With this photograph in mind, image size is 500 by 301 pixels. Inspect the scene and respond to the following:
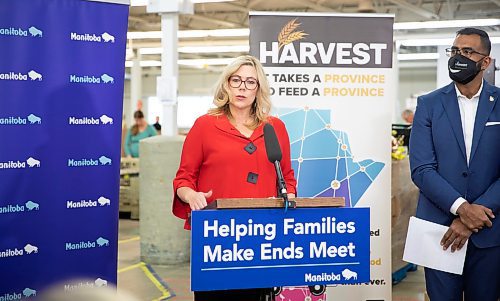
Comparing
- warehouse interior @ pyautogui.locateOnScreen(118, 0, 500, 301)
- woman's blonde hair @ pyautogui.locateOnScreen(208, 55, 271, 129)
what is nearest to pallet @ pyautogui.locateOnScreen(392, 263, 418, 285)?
warehouse interior @ pyautogui.locateOnScreen(118, 0, 500, 301)

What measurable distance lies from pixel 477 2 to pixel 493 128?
12.0 meters

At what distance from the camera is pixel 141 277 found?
6.25 meters

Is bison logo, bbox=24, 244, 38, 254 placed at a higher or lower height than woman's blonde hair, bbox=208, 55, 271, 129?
lower

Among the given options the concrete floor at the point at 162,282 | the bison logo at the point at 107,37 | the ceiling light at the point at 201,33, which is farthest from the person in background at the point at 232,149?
the ceiling light at the point at 201,33

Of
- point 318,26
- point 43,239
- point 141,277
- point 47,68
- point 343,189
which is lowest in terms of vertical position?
point 141,277

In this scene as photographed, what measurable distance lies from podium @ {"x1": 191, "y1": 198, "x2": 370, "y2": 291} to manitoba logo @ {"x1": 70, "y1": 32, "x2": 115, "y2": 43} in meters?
1.71

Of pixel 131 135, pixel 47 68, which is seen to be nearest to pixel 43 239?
pixel 47 68

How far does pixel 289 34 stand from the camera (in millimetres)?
3916

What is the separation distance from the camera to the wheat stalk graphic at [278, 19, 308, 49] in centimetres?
391

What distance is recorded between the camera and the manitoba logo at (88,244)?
11.6ft

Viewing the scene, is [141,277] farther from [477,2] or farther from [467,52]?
[477,2]

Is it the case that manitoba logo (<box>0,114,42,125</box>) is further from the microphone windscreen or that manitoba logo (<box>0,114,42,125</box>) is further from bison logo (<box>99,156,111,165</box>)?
the microphone windscreen

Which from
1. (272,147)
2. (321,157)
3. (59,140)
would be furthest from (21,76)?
(321,157)

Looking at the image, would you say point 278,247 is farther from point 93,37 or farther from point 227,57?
point 227,57
